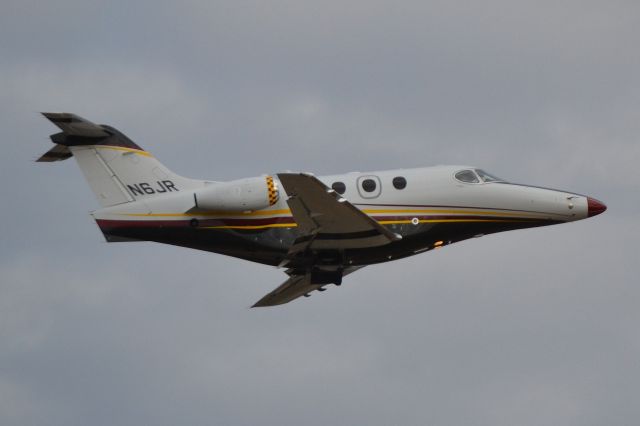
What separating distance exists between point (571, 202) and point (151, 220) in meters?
14.5

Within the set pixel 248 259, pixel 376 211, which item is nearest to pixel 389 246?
pixel 376 211

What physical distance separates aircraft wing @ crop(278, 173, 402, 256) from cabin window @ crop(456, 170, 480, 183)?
3.54m

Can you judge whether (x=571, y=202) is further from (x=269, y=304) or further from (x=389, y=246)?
(x=269, y=304)

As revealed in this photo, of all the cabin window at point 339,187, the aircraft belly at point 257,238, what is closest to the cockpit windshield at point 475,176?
the aircraft belly at point 257,238

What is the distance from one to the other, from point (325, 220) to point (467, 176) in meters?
6.28

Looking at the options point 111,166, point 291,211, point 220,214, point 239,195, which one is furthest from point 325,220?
point 111,166

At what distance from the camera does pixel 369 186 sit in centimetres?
5731

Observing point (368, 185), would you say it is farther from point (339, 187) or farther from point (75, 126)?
point (75, 126)

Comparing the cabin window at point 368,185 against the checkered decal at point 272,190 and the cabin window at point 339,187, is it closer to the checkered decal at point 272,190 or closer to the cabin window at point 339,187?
the cabin window at point 339,187

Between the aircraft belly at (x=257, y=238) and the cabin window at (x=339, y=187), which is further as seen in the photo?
the cabin window at (x=339, y=187)

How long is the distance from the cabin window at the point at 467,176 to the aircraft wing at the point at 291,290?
186 inches

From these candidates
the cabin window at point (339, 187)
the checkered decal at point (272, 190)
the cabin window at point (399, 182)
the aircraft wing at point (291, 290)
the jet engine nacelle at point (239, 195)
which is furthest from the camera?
the aircraft wing at point (291, 290)

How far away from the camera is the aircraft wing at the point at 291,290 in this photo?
60.0 meters

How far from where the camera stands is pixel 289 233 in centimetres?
5672
